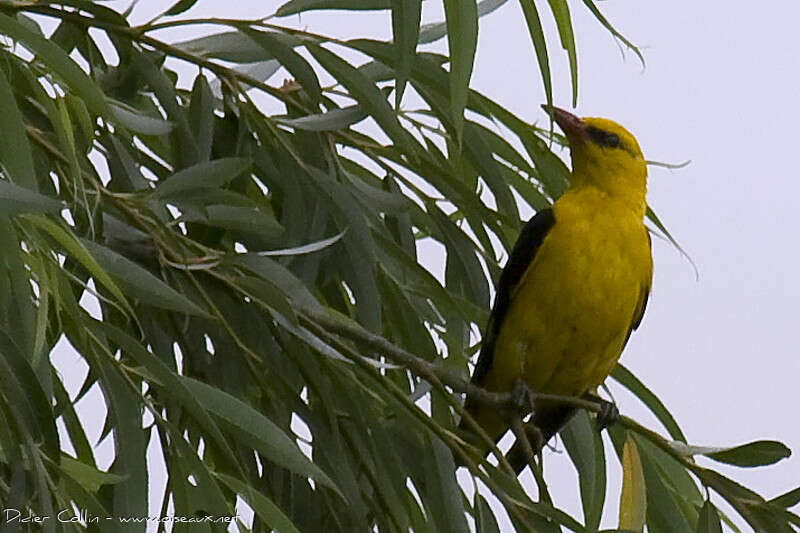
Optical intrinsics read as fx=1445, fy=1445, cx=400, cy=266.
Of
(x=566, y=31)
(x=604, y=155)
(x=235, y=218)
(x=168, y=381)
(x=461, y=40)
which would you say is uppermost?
(x=604, y=155)

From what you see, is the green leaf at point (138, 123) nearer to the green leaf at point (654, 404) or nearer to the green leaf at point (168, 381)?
the green leaf at point (168, 381)

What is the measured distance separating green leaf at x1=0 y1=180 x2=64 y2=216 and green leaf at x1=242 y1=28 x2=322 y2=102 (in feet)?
2.52

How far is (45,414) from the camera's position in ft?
5.07

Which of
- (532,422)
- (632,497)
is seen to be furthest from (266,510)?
(532,422)

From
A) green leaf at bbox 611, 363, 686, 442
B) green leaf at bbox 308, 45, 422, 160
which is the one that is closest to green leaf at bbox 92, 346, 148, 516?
green leaf at bbox 308, 45, 422, 160

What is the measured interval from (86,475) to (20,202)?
48 centimetres

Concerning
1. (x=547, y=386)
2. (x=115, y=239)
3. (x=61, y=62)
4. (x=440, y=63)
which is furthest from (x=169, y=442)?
(x=547, y=386)

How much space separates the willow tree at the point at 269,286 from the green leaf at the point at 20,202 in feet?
0.44

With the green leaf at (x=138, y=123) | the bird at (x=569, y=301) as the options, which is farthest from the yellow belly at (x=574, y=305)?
the green leaf at (x=138, y=123)

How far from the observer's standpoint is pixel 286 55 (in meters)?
2.01

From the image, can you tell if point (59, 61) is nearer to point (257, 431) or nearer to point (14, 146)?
point (14, 146)

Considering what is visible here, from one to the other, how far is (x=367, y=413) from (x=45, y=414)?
0.52 metres

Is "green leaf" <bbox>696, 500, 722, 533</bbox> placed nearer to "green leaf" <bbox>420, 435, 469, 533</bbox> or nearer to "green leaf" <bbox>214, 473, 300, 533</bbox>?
"green leaf" <bbox>420, 435, 469, 533</bbox>

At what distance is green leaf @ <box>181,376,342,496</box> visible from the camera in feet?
5.44
